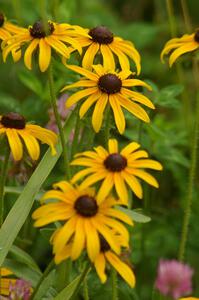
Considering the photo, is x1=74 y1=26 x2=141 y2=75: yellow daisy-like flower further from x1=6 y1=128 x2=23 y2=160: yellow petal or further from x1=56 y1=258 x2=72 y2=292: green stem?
x1=56 y1=258 x2=72 y2=292: green stem

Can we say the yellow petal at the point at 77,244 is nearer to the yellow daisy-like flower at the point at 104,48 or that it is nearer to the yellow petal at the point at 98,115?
the yellow petal at the point at 98,115

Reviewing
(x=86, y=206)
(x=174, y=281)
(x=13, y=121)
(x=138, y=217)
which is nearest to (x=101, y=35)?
(x=13, y=121)

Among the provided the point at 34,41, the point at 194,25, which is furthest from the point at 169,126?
the point at 194,25

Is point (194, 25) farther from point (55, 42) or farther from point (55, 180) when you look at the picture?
point (55, 42)

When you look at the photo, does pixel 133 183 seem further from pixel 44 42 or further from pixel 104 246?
pixel 44 42

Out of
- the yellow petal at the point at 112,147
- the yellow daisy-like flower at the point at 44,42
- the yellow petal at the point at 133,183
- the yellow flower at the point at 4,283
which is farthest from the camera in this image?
the yellow flower at the point at 4,283

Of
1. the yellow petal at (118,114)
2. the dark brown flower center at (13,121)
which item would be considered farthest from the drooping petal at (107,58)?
the dark brown flower center at (13,121)
